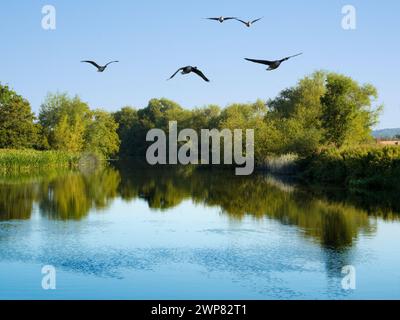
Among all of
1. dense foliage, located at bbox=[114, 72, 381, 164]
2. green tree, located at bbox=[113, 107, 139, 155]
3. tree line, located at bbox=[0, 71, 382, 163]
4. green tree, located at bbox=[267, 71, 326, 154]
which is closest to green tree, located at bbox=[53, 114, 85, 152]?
tree line, located at bbox=[0, 71, 382, 163]

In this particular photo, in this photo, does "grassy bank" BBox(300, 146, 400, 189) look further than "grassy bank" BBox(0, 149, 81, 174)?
No

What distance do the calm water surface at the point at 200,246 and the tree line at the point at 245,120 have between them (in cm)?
1835

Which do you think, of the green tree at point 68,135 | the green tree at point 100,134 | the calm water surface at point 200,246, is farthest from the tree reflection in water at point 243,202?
the green tree at point 100,134

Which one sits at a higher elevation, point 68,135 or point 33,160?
point 68,135

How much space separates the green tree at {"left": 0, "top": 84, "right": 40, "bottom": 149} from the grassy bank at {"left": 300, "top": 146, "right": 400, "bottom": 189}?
111ft

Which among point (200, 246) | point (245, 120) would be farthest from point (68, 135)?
point (200, 246)

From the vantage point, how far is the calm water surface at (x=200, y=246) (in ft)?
34.1

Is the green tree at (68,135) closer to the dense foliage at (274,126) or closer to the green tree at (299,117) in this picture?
the dense foliage at (274,126)

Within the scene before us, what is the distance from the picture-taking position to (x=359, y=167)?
3172cm

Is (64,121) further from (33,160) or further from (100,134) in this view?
(33,160)

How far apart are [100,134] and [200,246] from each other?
62.7 metres

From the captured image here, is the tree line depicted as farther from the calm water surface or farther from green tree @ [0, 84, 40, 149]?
the calm water surface

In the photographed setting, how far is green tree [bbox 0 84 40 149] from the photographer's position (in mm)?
60625
